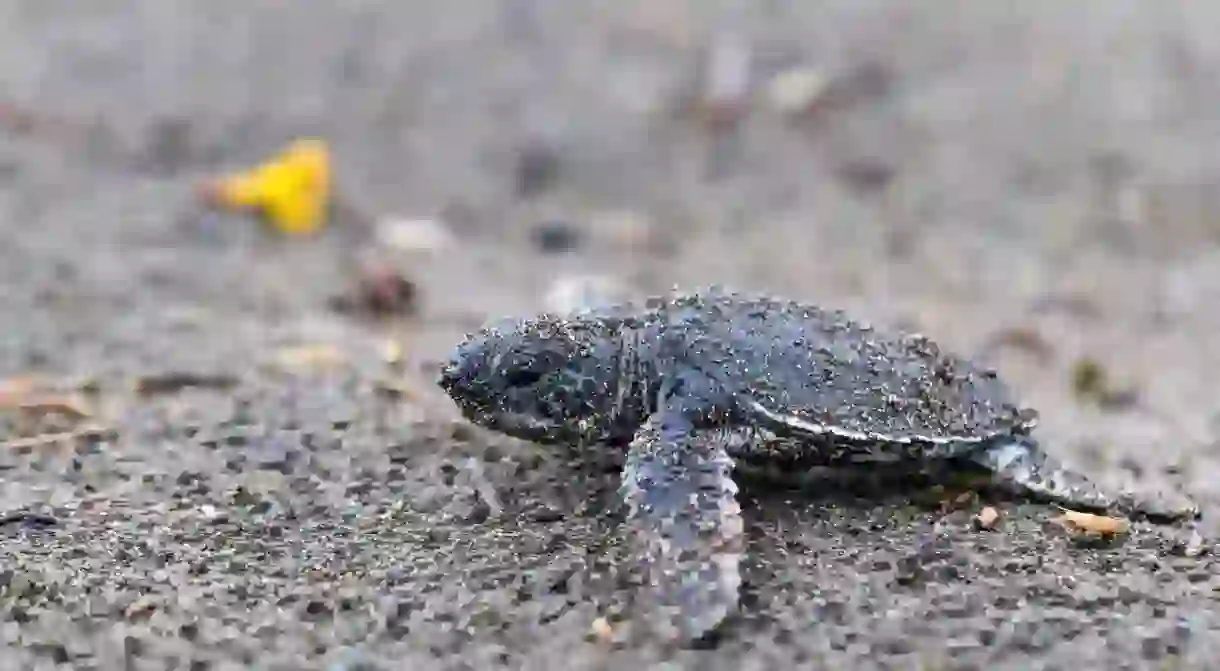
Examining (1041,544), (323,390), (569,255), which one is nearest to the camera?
(1041,544)

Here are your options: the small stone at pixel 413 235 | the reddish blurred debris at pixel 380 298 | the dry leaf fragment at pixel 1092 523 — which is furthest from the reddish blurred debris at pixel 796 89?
the dry leaf fragment at pixel 1092 523

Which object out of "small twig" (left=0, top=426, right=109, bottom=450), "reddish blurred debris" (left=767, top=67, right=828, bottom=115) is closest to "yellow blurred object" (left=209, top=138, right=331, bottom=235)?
"reddish blurred debris" (left=767, top=67, right=828, bottom=115)

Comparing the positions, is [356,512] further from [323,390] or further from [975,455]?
[975,455]

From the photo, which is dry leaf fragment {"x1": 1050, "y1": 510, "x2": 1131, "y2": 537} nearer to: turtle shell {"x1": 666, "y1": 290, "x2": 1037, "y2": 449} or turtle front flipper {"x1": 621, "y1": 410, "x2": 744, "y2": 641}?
turtle shell {"x1": 666, "y1": 290, "x2": 1037, "y2": 449}

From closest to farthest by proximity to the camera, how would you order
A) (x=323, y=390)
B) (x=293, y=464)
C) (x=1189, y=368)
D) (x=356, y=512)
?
(x=356, y=512)
(x=293, y=464)
(x=323, y=390)
(x=1189, y=368)

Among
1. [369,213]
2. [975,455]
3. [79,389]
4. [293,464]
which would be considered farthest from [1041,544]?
[369,213]

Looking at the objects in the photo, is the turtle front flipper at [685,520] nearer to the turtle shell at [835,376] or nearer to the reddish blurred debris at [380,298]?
the turtle shell at [835,376]

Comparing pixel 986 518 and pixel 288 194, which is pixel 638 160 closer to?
pixel 288 194
